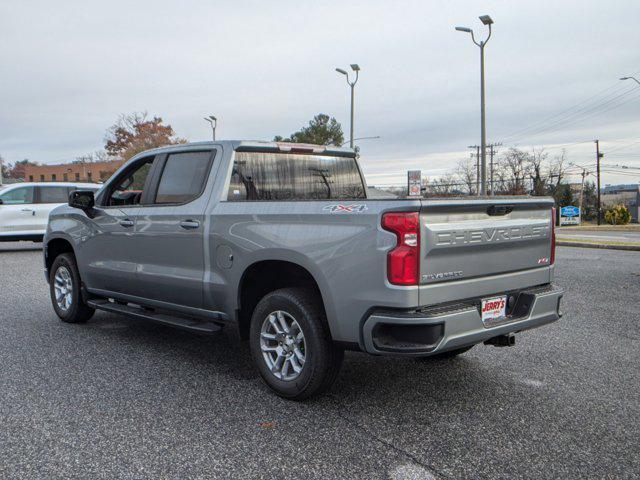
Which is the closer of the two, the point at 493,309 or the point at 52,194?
the point at 493,309

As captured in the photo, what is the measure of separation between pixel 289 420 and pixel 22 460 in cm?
156

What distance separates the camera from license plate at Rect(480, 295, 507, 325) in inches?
156

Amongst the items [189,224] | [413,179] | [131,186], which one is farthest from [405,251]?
[413,179]

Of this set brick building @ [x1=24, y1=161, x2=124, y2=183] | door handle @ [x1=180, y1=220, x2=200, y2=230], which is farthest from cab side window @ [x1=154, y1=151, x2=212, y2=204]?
brick building @ [x1=24, y1=161, x2=124, y2=183]

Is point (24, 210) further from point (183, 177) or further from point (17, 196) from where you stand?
point (183, 177)

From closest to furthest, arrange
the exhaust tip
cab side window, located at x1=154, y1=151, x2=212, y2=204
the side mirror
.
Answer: the exhaust tip < cab side window, located at x1=154, y1=151, x2=212, y2=204 < the side mirror

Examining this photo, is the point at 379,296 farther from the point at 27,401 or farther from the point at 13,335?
the point at 13,335

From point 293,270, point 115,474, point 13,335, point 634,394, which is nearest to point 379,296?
point 293,270

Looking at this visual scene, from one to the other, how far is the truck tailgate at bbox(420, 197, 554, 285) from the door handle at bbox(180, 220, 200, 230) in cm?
209

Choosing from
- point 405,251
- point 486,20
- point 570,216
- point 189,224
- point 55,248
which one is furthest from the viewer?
point 570,216

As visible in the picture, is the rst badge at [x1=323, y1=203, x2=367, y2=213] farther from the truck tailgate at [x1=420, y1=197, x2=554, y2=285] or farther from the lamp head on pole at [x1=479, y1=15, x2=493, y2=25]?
the lamp head on pole at [x1=479, y1=15, x2=493, y2=25]

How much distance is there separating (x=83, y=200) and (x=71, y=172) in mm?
106144

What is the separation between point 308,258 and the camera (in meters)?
4.02

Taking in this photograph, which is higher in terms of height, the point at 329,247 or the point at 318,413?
the point at 329,247
